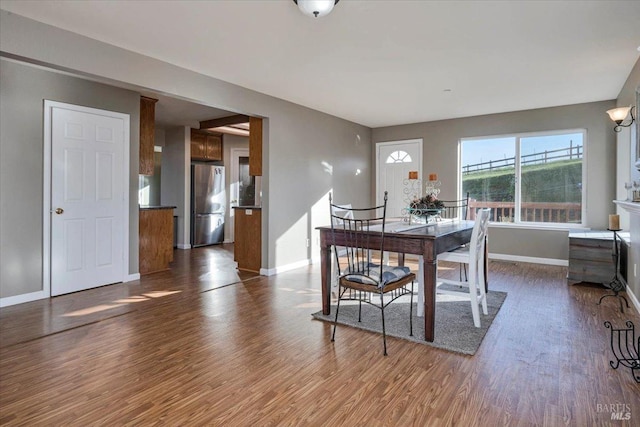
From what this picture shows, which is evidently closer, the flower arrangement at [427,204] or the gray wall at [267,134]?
the gray wall at [267,134]

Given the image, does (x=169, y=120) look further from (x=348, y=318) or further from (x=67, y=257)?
(x=348, y=318)

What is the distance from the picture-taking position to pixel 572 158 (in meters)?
5.59

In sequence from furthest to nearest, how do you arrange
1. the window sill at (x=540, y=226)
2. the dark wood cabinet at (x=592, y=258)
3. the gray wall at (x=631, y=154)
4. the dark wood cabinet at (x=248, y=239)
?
the window sill at (x=540, y=226)
the dark wood cabinet at (x=248, y=239)
the dark wood cabinet at (x=592, y=258)
the gray wall at (x=631, y=154)

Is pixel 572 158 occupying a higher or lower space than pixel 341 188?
higher

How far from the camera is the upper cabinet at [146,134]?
4.96 meters

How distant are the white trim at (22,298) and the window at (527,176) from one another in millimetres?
6287

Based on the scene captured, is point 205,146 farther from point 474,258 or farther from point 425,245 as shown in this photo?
point 474,258

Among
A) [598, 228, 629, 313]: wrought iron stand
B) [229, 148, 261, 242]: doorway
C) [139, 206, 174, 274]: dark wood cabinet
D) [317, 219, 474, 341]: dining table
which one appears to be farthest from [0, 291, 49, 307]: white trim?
[598, 228, 629, 313]: wrought iron stand

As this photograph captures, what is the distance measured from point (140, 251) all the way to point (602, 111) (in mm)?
6875

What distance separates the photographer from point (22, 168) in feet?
12.0

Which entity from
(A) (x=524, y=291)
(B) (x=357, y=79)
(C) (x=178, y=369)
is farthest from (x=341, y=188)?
(C) (x=178, y=369)

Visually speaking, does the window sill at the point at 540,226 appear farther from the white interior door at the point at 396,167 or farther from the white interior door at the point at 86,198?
the white interior door at the point at 86,198

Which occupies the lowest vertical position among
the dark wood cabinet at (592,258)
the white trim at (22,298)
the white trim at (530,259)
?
the white trim at (22,298)

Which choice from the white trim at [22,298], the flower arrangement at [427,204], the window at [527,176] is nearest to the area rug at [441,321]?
the flower arrangement at [427,204]
